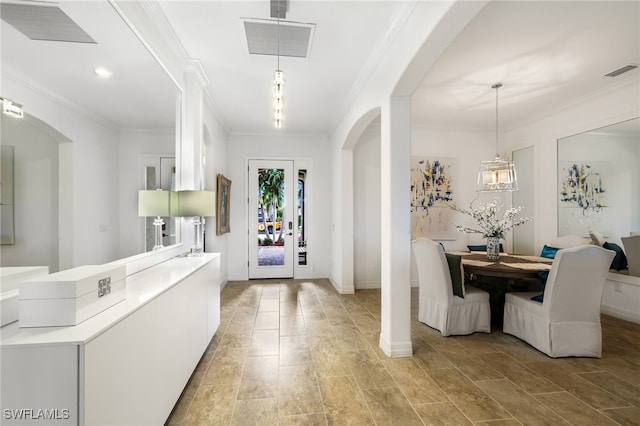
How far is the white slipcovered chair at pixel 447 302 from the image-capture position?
10.2 ft

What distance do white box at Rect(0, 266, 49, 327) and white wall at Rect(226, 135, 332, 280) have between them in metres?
4.45

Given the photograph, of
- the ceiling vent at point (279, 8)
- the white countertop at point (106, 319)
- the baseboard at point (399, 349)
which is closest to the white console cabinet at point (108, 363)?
the white countertop at point (106, 319)

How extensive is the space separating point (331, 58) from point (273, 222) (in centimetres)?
345

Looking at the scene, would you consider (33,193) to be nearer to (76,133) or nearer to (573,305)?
(76,133)

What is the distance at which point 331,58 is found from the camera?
9.92ft

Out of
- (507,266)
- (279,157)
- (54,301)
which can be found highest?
(279,157)

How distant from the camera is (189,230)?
3.28m

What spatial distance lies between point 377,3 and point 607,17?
1.91 m

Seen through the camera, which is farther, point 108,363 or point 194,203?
point 194,203

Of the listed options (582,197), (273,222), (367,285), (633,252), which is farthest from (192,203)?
(582,197)

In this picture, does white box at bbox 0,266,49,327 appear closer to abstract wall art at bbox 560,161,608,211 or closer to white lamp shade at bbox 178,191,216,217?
white lamp shade at bbox 178,191,216,217

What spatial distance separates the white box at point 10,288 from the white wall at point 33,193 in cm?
2

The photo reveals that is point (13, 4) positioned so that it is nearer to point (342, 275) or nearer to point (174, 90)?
point (174, 90)

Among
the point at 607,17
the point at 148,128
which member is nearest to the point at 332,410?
the point at 148,128
